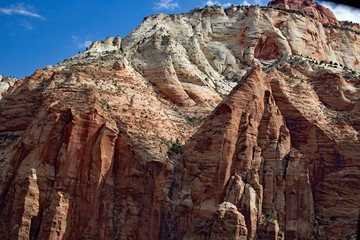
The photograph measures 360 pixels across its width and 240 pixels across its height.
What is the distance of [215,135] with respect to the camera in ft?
179

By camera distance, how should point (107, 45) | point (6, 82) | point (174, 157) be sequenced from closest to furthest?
point (174, 157) → point (107, 45) → point (6, 82)

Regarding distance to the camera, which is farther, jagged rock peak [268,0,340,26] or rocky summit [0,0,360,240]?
jagged rock peak [268,0,340,26]

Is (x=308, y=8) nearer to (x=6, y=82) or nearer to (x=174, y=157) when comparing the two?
(x=6, y=82)

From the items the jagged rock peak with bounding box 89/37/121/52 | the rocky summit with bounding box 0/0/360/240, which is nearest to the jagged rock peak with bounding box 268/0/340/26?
the jagged rock peak with bounding box 89/37/121/52

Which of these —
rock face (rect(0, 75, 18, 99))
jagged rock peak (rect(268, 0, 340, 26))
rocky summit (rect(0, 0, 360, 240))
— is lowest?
rocky summit (rect(0, 0, 360, 240))

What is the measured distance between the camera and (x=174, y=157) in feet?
184

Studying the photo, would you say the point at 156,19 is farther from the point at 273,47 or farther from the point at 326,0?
the point at 326,0

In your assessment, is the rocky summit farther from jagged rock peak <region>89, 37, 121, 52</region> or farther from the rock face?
the rock face

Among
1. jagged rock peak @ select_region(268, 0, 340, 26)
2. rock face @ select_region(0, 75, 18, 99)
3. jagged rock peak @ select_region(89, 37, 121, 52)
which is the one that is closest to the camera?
Answer: jagged rock peak @ select_region(89, 37, 121, 52)

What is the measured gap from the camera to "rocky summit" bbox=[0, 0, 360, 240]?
171 ft

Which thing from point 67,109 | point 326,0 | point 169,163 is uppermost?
point 67,109

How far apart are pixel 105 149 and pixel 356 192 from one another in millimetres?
21108

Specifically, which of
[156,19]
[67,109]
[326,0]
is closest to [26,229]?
[67,109]

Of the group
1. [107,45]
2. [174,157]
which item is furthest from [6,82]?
[174,157]
